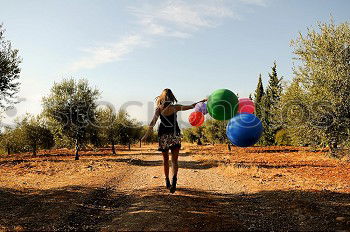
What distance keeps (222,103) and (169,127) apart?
195cm

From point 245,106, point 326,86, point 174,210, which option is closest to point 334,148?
point 326,86

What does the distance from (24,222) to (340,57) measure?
16297 millimetres

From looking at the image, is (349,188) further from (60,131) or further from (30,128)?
(30,128)

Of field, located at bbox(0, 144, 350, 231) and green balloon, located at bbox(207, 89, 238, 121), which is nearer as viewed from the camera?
field, located at bbox(0, 144, 350, 231)

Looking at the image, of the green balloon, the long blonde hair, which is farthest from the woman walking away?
the green balloon

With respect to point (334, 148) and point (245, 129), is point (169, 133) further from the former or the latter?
point (334, 148)

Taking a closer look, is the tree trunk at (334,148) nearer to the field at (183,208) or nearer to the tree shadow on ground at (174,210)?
the field at (183,208)

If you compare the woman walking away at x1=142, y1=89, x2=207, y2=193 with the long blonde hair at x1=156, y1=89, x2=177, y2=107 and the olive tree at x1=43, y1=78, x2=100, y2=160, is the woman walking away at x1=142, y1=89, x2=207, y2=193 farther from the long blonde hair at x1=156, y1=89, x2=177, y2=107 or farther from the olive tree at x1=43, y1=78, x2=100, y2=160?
the olive tree at x1=43, y1=78, x2=100, y2=160

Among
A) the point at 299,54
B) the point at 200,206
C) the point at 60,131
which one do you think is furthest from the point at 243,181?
the point at 60,131

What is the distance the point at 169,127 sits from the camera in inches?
318

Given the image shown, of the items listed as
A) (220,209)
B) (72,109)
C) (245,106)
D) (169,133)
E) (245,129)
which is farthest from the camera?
(72,109)

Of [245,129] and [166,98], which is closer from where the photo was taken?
[166,98]

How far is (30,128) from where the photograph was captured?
38969 mm

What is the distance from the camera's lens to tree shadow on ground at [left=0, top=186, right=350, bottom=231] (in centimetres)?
543
